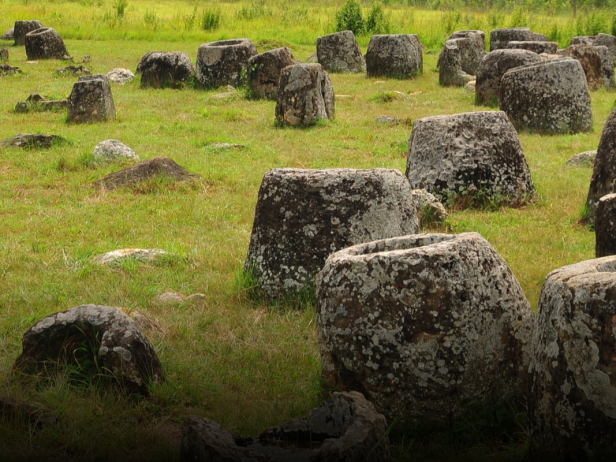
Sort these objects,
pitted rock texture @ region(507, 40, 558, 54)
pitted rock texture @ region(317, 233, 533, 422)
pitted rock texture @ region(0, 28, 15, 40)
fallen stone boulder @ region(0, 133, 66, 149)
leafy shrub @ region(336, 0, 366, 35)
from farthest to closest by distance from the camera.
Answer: leafy shrub @ region(336, 0, 366, 35)
pitted rock texture @ region(0, 28, 15, 40)
pitted rock texture @ region(507, 40, 558, 54)
fallen stone boulder @ region(0, 133, 66, 149)
pitted rock texture @ region(317, 233, 533, 422)

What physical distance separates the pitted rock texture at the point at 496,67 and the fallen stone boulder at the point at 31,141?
28.6ft

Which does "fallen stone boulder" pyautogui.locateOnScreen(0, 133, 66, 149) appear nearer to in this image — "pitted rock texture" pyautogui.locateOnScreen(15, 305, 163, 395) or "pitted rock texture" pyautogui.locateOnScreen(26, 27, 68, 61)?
"pitted rock texture" pyautogui.locateOnScreen(15, 305, 163, 395)

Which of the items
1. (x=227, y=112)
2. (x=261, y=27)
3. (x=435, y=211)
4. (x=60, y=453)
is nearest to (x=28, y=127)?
(x=227, y=112)

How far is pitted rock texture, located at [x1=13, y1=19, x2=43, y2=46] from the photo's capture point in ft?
81.1

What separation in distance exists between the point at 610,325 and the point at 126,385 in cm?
254

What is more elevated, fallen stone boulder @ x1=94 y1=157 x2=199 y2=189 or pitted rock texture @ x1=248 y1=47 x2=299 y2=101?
pitted rock texture @ x1=248 y1=47 x2=299 y2=101

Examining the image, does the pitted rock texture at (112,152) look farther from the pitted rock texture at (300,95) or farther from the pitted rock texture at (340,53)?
the pitted rock texture at (340,53)

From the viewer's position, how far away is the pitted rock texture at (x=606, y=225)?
5523 mm

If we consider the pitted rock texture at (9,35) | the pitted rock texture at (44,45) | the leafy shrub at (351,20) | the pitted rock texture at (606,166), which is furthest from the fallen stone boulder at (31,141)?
the leafy shrub at (351,20)

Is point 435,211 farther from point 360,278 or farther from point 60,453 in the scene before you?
point 60,453

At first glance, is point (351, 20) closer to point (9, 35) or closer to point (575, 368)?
point (9, 35)

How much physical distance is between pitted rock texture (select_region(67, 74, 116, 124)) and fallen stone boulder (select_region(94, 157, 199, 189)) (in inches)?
177

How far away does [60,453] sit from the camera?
11.1ft

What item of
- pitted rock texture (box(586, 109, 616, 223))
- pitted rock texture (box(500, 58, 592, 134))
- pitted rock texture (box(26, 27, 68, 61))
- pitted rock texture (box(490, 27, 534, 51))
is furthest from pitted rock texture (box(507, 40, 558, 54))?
pitted rock texture (box(26, 27, 68, 61))
